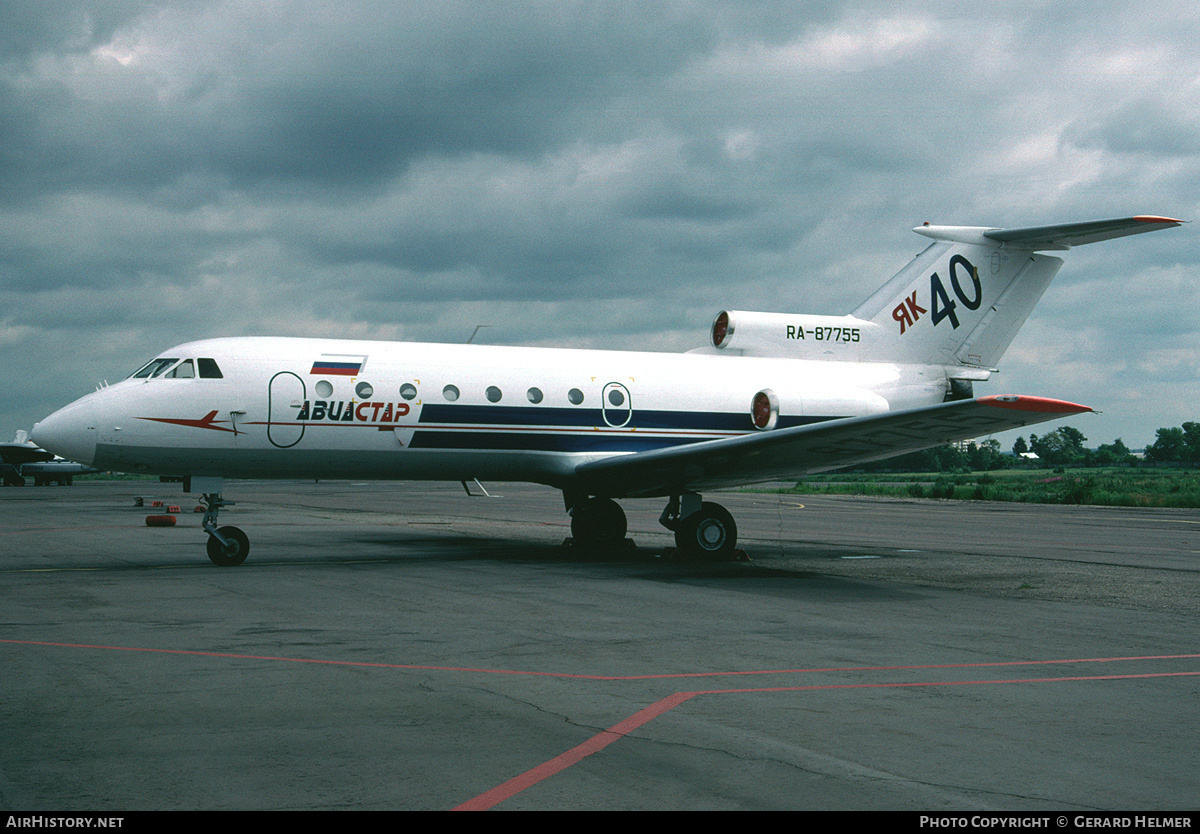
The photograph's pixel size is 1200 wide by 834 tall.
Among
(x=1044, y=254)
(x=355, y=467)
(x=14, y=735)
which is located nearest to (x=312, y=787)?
(x=14, y=735)

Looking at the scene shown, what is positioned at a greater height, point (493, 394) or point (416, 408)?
point (493, 394)

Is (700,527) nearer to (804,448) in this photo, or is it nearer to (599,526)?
(804,448)

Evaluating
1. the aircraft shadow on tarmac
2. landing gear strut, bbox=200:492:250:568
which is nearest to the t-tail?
the aircraft shadow on tarmac

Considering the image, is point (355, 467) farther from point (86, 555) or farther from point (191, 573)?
point (86, 555)

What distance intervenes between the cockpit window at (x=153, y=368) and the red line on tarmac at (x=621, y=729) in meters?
12.1

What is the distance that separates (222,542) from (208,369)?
2.82m

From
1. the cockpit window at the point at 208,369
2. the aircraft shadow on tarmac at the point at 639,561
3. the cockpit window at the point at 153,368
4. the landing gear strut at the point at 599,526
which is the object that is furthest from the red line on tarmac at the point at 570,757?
the landing gear strut at the point at 599,526

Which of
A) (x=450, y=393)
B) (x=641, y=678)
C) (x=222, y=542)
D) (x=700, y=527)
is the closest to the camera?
(x=641, y=678)

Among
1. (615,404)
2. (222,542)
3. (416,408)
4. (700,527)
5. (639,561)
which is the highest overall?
(615,404)

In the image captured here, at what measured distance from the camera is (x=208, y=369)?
52.5 ft

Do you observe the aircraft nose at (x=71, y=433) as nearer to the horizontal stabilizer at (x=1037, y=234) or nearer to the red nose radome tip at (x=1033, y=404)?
the red nose radome tip at (x=1033, y=404)

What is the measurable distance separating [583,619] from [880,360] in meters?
12.1

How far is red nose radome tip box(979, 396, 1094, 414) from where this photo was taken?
12.1 meters

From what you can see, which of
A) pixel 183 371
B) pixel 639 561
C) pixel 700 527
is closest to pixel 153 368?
pixel 183 371
